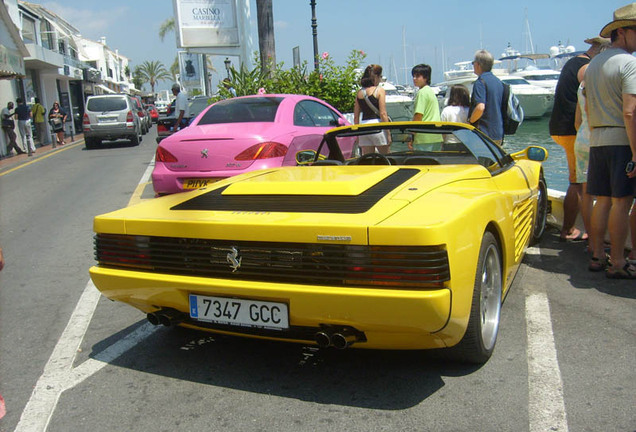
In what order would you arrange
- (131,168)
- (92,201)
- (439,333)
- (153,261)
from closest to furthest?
(439,333), (153,261), (92,201), (131,168)

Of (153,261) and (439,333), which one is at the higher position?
(153,261)

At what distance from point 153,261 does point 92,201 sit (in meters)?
6.62

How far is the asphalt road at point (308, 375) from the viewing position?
8.68ft

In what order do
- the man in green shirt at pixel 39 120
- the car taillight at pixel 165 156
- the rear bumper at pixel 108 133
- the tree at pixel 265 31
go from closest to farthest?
the car taillight at pixel 165 156 < the tree at pixel 265 31 < the rear bumper at pixel 108 133 < the man in green shirt at pixel 39 120

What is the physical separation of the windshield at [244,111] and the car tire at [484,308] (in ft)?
14.5

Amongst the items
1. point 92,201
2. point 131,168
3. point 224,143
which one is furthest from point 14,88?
point 224,143

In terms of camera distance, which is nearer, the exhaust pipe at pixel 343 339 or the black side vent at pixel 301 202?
the exhaust pipe at pixel 343 339

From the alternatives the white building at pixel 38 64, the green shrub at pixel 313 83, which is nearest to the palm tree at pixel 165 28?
the white building at pixel 38 64

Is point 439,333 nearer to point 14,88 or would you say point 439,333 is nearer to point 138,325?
point 138,325

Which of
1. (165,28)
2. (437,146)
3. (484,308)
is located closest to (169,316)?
(484,308)

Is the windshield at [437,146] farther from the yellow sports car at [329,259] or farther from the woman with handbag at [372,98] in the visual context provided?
the woman with handbag at [372,98]

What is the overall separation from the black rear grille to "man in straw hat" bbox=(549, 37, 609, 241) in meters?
3.60

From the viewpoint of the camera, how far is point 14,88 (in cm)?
2392

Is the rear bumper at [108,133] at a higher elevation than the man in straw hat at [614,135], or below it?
below
